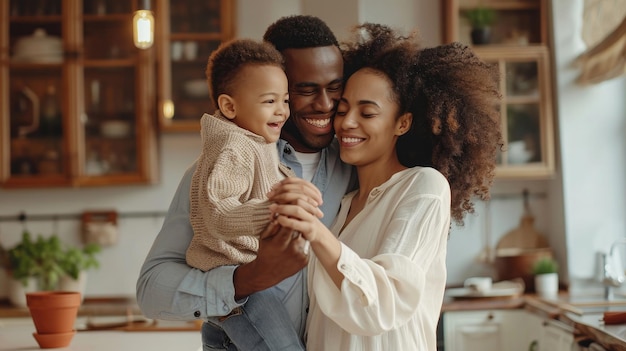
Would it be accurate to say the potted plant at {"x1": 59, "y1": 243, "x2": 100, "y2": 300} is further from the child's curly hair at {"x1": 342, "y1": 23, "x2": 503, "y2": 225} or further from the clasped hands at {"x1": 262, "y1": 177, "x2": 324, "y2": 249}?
the clasped hands at {"x1": 262, "y1": 177, "x2": 324, "y2": 249}

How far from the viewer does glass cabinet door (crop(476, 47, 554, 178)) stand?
507 cm

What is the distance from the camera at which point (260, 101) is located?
208 cm

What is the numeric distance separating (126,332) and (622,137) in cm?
299

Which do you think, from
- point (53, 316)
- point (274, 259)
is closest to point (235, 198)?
point (274, 259)

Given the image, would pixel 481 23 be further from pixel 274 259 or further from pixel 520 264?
pixel 274 259

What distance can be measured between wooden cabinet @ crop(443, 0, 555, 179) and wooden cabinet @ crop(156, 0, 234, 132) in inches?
51.1

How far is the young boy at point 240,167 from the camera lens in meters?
1.88

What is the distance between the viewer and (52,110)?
17.8ft

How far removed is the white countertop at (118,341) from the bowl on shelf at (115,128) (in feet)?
6.86

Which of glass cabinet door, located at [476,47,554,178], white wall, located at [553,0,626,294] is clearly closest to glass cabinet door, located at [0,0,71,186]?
glass cabinet door, located at [476,47,554,178]

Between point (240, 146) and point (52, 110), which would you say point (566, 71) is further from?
point (240, 146)

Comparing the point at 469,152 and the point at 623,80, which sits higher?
the point at 623,80

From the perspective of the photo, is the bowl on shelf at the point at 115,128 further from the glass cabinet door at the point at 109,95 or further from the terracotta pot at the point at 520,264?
the terracotta pot at the point at 520,264

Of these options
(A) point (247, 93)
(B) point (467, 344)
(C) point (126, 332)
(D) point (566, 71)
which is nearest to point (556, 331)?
(B) point (467, 344)
